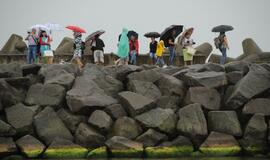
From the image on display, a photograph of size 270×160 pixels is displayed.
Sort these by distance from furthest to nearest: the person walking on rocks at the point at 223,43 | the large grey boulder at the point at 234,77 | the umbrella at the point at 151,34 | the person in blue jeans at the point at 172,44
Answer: the umbrella at the point at 151,34 < the person in blue jeans at the point at 172,44 < the person walking on rocks at the point at 223,43 < the large grey boulder at the point at 234,77

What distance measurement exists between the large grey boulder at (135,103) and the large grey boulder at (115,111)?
0.88 ft

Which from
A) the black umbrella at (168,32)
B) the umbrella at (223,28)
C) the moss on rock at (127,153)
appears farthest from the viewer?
the umbrella at (223,28)

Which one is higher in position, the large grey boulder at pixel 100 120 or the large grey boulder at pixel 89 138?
the large grey boulder at pixel 100 120

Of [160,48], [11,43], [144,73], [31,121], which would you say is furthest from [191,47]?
[11,43]

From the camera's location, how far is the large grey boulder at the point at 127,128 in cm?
2333

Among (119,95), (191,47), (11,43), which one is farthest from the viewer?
(11,43)

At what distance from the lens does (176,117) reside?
938 inches

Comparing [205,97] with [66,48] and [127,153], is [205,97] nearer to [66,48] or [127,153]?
[127,153]

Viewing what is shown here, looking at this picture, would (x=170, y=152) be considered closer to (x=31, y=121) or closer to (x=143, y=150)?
(x=143, y=150)

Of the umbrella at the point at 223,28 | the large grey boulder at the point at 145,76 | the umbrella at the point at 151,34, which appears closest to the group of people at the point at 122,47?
the umbrella at the point at 223,28

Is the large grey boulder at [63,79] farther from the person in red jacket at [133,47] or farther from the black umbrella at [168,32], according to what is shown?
the black umbrella at [168,32]

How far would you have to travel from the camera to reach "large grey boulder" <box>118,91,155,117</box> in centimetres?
2362

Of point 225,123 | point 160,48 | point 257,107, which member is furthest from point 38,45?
point 257,107

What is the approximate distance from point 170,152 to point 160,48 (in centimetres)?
761
